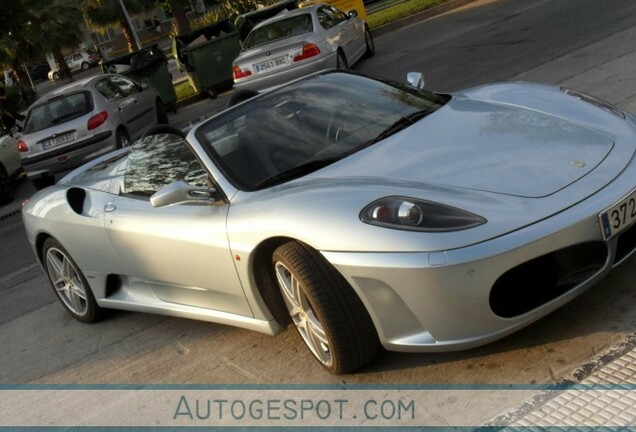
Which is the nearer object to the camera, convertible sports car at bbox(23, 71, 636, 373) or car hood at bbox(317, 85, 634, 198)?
convertible sports car at bbox(23, 71, 636, 373)

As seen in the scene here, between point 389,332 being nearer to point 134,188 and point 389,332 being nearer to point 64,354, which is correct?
point 134,188

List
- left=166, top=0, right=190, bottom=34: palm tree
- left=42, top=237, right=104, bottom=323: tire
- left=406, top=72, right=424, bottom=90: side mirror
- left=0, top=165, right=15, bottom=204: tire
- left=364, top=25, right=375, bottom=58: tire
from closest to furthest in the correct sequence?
left=406, top=72, right=424, bottom=90: side mirror, left=42, top=237, right=104, bottom=323: tire, left=0, top=165, right=15, bottom=204: tire, left=364, top=25, right=375, bottom=58: tire, left=166, top=0, right=190, bottom=34: palm tree

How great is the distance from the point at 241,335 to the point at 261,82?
9.76 metres

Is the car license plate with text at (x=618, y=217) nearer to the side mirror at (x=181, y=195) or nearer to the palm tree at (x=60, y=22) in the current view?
the side mirror at (x=181, y=195)

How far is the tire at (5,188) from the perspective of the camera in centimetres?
1370

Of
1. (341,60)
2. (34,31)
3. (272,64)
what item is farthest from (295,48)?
(34,31)

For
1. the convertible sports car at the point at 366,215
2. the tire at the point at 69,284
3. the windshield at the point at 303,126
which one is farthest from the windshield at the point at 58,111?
the windshield at the point at 303,126

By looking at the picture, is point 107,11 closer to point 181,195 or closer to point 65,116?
point 65,116

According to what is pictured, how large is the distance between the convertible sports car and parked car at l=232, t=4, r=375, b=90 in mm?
8703

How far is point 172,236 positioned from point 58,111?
9.72 meters

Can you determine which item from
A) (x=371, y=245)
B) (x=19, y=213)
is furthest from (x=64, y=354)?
(x=19, y=213)

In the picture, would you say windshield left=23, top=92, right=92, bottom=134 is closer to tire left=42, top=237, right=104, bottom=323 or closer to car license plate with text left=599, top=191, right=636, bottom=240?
tire left=42, top=237, right=104, bottom=323

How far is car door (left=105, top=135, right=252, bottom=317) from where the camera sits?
4.32m
